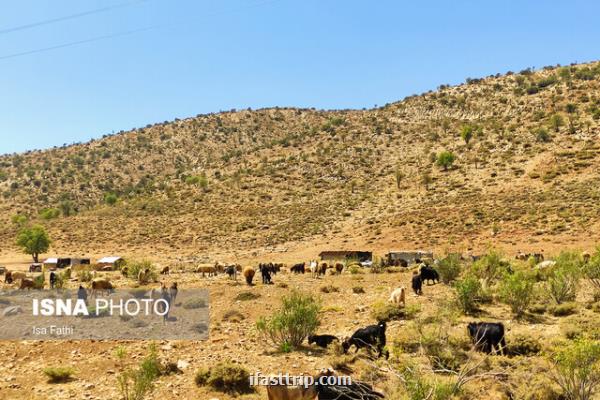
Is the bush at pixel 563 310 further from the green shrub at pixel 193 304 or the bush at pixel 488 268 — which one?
the green shrub at pixel 193 304

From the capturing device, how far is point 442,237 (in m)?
40.2

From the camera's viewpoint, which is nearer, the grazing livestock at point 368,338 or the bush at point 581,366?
the bush at point 581,366

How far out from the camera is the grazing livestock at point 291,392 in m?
8.53

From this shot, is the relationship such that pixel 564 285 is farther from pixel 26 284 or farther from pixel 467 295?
pixel 26 284

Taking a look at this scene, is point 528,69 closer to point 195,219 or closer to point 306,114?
point 306,114

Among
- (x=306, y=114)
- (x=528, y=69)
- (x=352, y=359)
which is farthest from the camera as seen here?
(x=306, y=114)

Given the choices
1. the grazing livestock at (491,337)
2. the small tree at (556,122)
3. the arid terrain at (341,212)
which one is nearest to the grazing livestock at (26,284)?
the arid terrain at (341,212)

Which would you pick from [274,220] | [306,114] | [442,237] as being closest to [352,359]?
[442,237]

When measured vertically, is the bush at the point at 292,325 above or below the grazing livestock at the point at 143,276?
above

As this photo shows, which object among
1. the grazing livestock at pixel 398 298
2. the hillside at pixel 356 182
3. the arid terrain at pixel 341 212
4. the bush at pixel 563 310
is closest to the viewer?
the arid terrain at pixel 341 212

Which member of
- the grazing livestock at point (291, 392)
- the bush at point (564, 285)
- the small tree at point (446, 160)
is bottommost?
the grazing livestock at point (291, 392)

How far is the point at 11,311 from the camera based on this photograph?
55.1 ft

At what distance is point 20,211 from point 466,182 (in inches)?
2275

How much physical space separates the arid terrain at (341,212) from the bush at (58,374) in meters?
0.27
